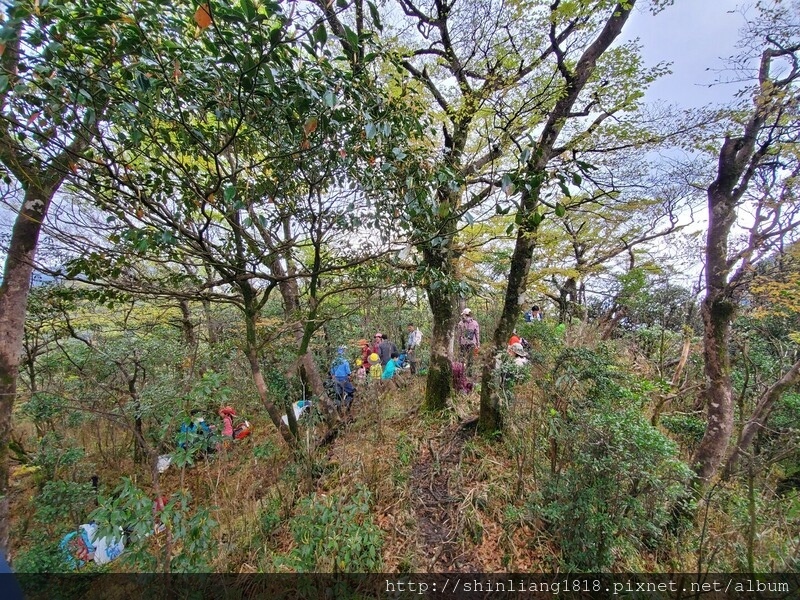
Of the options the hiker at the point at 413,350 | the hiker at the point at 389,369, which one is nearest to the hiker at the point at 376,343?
the hiker at the point at 389,369

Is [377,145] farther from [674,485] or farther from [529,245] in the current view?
[674,485]

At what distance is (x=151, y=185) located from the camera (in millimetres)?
2152

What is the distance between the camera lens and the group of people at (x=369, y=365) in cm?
565

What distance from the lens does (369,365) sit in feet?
22.1

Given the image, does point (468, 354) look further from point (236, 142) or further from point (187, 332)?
point (236, 142)

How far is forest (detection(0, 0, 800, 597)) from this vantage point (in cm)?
167

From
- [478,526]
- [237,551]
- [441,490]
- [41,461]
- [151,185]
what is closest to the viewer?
[151,185]

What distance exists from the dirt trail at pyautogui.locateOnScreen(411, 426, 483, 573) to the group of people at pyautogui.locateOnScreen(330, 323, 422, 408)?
1.49m

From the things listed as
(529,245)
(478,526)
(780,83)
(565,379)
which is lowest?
(478,526)

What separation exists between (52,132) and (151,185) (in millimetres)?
489

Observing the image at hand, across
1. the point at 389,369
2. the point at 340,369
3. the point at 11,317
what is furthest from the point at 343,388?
the point at 11,317

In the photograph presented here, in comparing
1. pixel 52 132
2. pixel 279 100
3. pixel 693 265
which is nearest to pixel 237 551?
pixel 52 132

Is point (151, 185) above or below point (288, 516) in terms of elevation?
above

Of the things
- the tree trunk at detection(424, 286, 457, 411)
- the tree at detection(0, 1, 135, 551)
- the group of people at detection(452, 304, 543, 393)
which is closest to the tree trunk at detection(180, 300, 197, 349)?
the tree at detection(0, 1, 135, 551)
